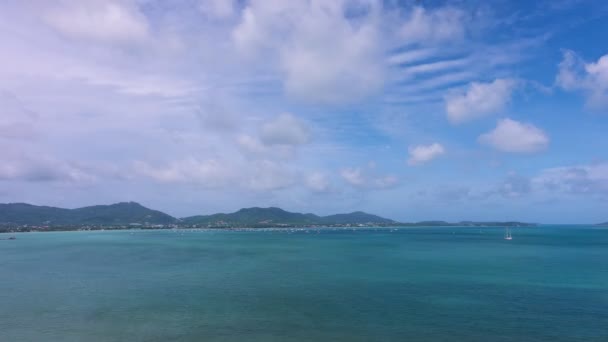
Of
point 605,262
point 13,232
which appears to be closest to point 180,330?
point 605,262

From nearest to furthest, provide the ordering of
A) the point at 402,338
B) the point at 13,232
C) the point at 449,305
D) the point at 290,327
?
the point at 402,338 < the point at 290,327 < the point at 449,305 < the point at 13,232

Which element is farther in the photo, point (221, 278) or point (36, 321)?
point (221, 278)

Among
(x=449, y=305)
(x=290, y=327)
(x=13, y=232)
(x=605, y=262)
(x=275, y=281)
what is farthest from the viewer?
(x=13, y=232)

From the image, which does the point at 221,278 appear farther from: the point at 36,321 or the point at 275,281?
the point at 36,321

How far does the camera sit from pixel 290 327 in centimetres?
2348

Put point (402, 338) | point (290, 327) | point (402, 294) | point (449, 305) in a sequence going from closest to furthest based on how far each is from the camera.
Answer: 1. point (402, 338)
2. point (290, 327)
3. point (449, 305)
4. point (402, 294)

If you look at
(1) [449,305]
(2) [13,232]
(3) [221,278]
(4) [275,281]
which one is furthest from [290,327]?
(2) [13,232]

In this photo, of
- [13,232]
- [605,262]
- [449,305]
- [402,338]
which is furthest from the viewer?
[13,232]

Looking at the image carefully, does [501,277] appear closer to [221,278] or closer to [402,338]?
[402,338]

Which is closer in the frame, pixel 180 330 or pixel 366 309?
pixel 180 330

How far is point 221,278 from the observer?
40656mm

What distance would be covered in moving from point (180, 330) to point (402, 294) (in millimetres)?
18665

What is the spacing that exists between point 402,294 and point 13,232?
18545 centimetres

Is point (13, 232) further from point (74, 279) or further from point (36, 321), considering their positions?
point (36, 321)
